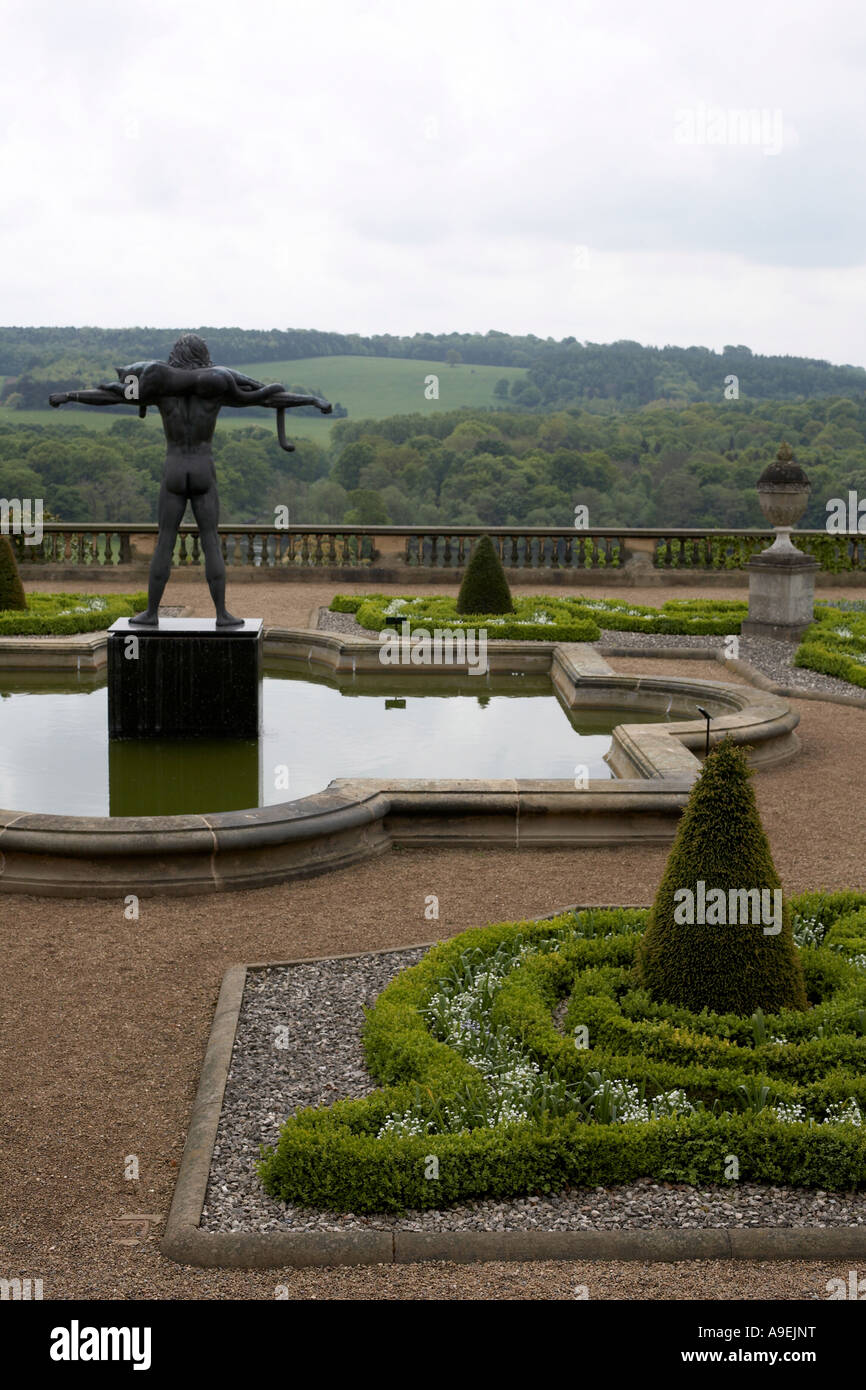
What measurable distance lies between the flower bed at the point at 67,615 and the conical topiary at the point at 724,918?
11987mm

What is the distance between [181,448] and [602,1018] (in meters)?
7.55

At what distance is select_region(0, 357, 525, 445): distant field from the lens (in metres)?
74.9

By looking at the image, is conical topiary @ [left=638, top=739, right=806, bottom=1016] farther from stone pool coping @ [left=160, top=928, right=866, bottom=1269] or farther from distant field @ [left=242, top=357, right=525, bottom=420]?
distant field @ [left=242, top=357, right=525, bottom=420]

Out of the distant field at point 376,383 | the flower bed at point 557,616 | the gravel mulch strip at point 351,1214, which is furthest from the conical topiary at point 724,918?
the distant field at point 376,383

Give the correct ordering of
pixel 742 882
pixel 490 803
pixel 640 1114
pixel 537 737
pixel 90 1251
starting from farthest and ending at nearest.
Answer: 1. pixel 537 737
2. pixel 490 803
3. pixel 742 882
4. pixel 640 1114
5. pixel 90 1251

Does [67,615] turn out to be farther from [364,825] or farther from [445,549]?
[364,825]

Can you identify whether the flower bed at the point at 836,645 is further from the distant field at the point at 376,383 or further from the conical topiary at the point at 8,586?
the distant field at the point at 376,383

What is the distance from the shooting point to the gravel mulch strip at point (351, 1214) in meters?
4.76

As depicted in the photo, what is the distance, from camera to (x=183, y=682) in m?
11.9

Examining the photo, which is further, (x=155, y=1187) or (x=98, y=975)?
(x=98, y=975)

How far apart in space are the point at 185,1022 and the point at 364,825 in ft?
9.25

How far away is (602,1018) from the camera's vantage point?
19.6 feet

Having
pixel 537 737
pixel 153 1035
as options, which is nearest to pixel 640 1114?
pixel 153 1035

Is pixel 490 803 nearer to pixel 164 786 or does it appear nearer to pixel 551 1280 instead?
pixel 164 786
